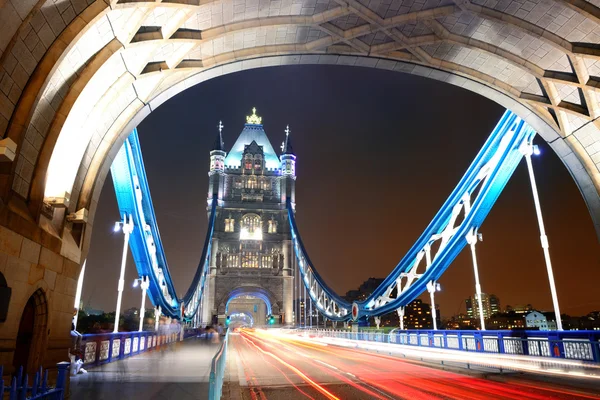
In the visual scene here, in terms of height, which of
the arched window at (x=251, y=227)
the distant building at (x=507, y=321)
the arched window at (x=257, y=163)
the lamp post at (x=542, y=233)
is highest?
the arched window at (x=257, y=163)

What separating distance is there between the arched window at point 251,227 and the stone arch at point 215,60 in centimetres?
6767

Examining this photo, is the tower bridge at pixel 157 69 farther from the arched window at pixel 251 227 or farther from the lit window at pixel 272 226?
the arched window at pixel 251 227

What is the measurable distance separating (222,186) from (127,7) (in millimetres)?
76123

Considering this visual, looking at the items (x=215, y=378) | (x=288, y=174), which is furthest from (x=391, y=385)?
(x=288, y=174)

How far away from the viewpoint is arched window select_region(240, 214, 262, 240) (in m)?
79.9

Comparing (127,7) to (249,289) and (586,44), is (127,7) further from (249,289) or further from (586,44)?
(249,289)

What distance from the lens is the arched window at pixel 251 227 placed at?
79938 millimetres

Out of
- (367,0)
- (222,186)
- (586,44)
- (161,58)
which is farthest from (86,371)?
(222,186)

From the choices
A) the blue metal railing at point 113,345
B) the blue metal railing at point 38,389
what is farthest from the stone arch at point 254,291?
the blue metal railing at point 38,389

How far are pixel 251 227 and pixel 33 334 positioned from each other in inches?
2887

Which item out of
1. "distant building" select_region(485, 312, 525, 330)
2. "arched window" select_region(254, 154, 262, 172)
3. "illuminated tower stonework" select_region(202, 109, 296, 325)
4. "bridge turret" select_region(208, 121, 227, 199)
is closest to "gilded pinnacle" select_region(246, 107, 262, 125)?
"illuminated tower stonework" select_region(202, 109, 296, 325)

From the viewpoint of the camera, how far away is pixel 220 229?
7956 cm

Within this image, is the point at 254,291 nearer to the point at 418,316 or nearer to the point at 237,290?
the point at 237,290

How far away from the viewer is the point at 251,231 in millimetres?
80438
